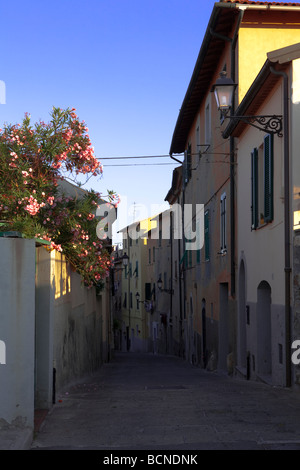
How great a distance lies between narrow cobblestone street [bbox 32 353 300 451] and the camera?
20.8 ft

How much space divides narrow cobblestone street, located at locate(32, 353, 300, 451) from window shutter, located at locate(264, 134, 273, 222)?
11.2 ft

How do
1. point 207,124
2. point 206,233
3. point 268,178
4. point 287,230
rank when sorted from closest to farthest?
point 287,230 → point 268,178 → point 207,124 → point 206,233

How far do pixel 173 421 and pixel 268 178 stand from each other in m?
6.02

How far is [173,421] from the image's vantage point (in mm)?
7453

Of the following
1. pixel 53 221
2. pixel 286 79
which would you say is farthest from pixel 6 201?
pixel 286 79

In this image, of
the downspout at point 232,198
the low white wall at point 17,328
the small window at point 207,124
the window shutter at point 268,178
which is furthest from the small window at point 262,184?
the small window at point 207,124

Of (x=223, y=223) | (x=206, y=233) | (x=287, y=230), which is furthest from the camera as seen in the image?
(x=206, y=233)

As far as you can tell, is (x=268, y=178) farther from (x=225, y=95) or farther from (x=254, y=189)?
(x=225, y=95)

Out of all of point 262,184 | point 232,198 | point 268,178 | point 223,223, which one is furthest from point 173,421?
point 223,223

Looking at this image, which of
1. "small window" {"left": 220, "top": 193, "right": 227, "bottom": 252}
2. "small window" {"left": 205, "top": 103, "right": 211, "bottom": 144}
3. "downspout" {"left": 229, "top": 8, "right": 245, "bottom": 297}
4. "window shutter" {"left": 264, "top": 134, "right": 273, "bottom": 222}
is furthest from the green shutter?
"window shutter" {"left": 264, "top": 134, "right": 273, "bottom": 222}

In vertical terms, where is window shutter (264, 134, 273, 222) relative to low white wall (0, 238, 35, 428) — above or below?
above

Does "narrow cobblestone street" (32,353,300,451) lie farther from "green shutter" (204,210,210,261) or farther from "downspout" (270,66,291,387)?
"green shutter" (204,210,210,261)

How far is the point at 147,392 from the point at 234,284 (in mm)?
6624
